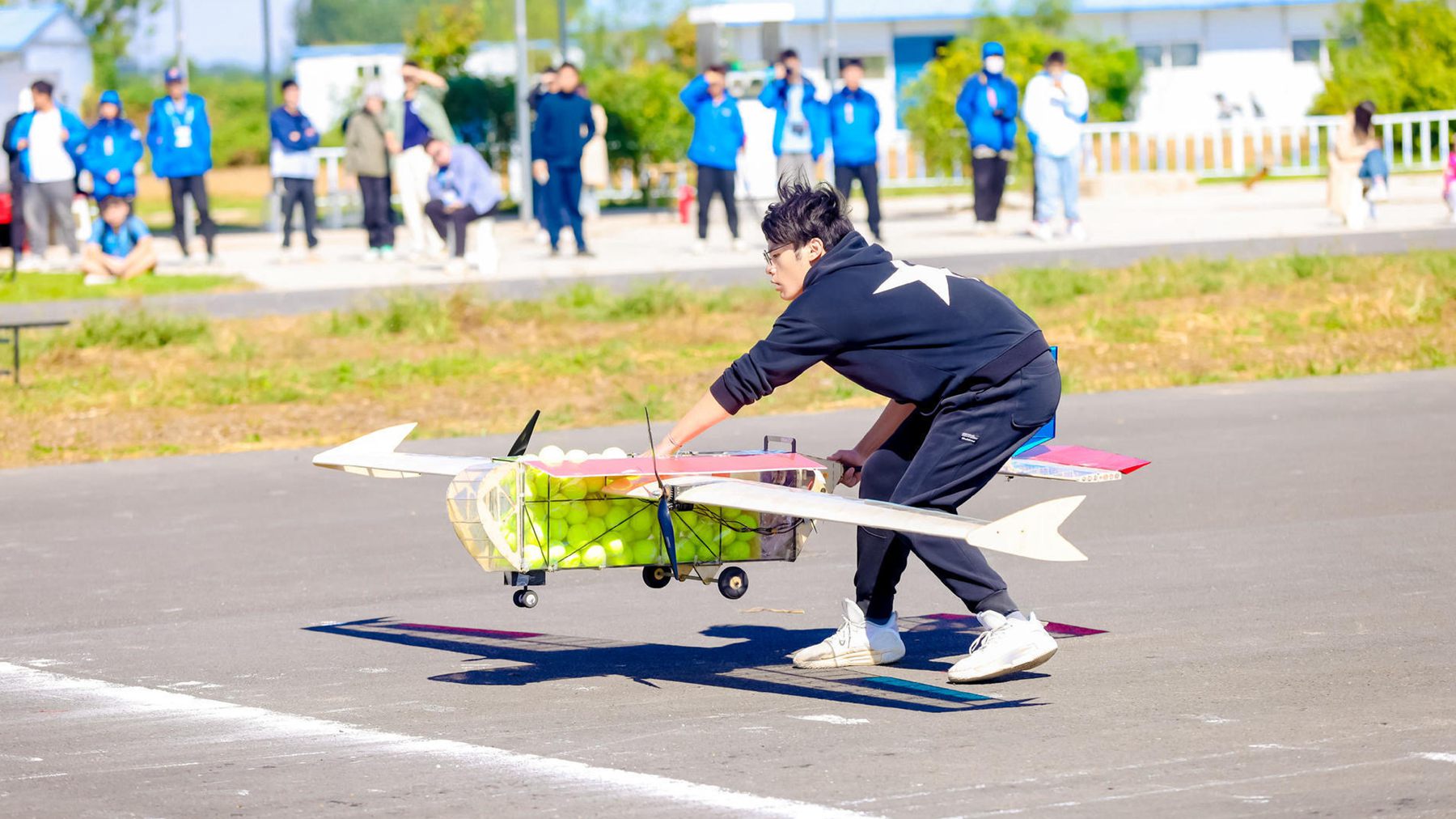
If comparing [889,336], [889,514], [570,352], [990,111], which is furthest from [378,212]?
[889,514]

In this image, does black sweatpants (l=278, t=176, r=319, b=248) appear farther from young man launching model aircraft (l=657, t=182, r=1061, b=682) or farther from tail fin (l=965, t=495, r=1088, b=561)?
tail fin (l=965, t=495, r=1088, b=561)

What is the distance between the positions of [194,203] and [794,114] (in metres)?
7.33

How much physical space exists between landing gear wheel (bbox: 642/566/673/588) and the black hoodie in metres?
0.72

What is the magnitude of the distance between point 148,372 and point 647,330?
4.26 meters

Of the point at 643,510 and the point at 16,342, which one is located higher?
the point at 16,342

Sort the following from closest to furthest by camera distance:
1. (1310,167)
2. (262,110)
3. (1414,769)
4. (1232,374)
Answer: (1414,769)
(1232,374)
(1310,167)
(262,110)

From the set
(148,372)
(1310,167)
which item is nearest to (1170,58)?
(1310,167)

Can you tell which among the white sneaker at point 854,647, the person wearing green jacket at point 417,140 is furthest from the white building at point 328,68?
the white sneaker at point 854,647

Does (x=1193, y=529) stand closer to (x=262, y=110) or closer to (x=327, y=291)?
(x=327, y=291)

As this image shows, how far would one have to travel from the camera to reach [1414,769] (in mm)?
5273

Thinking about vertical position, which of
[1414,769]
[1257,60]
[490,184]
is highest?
[1257,60]

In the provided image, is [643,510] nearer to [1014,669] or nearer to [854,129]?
[1014,669]

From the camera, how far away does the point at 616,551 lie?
639cm

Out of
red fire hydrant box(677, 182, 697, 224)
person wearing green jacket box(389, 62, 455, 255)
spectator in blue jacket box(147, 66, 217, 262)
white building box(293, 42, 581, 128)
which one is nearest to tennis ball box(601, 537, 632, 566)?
person wearing green jacket box(389, 62, 455, 255)
